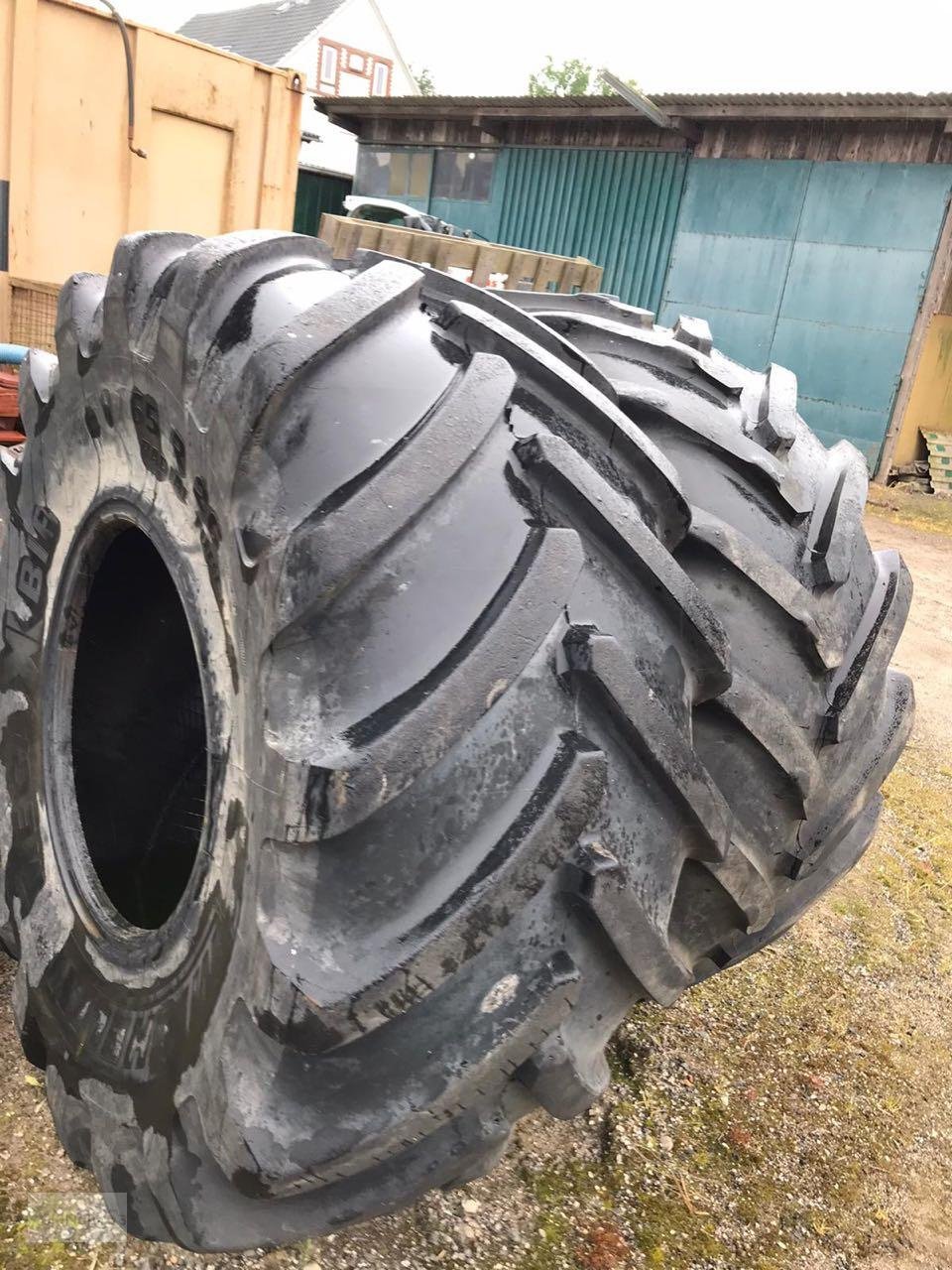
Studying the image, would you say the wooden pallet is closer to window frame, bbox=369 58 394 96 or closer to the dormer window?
the dormer window

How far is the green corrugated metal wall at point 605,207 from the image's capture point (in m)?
12.2

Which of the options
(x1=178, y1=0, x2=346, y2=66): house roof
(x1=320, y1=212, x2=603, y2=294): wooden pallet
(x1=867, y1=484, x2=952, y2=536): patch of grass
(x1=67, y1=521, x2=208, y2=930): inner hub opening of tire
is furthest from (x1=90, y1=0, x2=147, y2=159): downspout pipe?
(x1=178, y1=0, x2=346, y2=66): house roof

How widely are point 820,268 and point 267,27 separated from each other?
24426 mm

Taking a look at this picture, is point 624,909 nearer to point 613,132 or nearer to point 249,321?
point 249,321

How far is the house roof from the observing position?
2728cm

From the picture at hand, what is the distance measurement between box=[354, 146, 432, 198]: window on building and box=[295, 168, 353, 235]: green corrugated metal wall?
732 millimetres

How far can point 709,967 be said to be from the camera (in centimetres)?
148

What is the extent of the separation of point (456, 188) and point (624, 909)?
1502cm

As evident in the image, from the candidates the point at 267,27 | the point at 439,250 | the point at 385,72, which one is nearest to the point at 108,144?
the point at 439,250

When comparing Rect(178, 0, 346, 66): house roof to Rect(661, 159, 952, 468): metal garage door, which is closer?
Rect(661, 159, 952, 468): metal garage door

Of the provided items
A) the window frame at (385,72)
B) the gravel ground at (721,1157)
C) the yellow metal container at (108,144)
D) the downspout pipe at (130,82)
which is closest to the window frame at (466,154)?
the yellow metal container at (108,144)

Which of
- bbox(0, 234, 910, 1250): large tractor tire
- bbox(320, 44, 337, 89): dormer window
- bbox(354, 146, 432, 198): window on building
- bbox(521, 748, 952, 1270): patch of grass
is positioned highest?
bbox(320, 44, 337, 89): dormer window

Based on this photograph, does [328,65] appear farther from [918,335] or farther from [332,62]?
[918,335]

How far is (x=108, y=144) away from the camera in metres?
4.80
